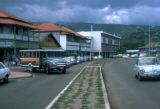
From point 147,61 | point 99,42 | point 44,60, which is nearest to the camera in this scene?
point 147,61

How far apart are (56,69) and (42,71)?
370 centimetres

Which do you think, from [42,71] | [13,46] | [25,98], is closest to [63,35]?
[13,46]

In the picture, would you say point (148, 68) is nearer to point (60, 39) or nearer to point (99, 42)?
point (60, 39)

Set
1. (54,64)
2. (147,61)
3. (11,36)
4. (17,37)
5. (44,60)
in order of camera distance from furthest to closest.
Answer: (17,37) → (11,36) → (44,60) → (54,64) → (147,61)

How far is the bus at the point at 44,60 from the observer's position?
4028 cm

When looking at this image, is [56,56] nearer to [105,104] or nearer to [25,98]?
[25,98]

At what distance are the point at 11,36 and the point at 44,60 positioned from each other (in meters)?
31.1

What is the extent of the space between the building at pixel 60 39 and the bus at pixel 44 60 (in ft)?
111

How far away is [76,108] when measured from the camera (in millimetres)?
13328

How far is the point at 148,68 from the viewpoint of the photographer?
89.8 ft

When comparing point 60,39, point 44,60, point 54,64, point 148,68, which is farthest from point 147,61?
point 60,39

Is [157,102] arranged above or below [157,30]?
below

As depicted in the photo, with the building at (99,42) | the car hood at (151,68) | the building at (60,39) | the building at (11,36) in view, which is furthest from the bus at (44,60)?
the building at (99,42)

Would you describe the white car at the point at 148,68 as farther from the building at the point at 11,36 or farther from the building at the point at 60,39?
the building at the point at 60,39
